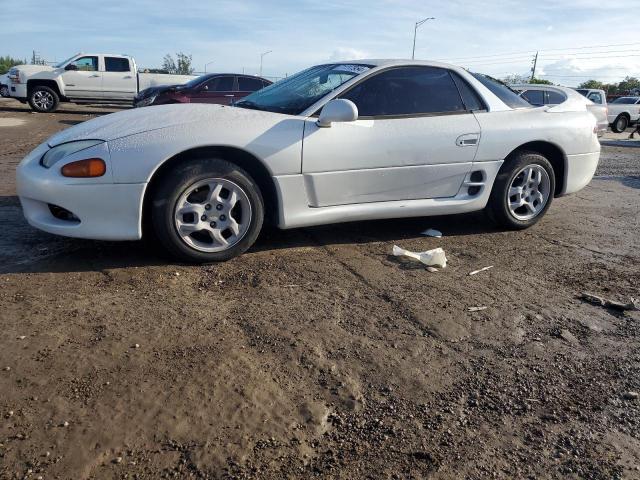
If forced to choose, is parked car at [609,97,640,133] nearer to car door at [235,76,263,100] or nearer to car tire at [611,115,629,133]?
car tire at [611,115,629,133]

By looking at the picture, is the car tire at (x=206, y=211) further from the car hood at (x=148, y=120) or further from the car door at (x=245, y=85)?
the car door at (x=245, y=85)

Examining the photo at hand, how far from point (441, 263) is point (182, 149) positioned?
6.47ft

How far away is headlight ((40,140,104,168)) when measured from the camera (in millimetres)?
3572

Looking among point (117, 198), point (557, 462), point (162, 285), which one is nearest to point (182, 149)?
point (117, 198)

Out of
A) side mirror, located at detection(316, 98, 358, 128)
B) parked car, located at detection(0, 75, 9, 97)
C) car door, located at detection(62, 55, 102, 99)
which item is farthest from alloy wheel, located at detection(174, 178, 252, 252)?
parked car, located at detection(0, 75, 9, 97)

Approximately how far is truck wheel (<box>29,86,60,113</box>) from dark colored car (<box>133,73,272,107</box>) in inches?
169

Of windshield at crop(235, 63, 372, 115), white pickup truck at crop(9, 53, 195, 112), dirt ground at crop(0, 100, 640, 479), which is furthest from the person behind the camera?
white pickup truck at crop(9, 53, 195, 112)

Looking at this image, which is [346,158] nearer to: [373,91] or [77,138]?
[373,91]

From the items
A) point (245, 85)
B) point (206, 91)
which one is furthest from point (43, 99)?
point (245, 85)

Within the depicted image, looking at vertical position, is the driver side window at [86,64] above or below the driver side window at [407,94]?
above

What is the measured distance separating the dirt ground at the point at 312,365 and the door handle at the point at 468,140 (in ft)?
2.90

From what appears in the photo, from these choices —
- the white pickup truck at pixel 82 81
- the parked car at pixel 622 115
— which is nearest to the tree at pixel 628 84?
the parked car at pixel 622 115

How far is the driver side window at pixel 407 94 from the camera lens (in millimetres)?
4273

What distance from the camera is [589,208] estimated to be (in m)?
6.23
